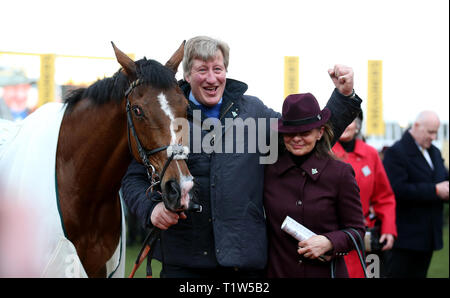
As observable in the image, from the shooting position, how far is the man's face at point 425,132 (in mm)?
5785

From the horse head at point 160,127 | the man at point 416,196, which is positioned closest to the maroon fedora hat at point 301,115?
the horse head at point 160,127

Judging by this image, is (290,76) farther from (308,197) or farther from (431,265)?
(308,197)

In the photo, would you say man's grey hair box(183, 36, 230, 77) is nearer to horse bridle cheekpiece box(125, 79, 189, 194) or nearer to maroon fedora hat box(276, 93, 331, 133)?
horse bridle cheekpiece box(125, 79, 189, 194)

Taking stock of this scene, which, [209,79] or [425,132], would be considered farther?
[425,132]

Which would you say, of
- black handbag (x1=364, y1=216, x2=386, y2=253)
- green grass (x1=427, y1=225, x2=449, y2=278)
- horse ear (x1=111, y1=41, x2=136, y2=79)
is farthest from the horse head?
green grass (x1=427, y1=225, x2=449, y2=278)

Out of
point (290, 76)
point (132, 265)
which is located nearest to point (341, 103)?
point (290, 76)

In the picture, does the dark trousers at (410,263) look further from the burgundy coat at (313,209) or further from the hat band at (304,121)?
the hat band at (304,121)

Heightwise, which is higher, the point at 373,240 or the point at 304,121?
the point at 304,121

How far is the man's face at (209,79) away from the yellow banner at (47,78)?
20.4 ft

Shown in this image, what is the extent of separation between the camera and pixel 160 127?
105 inches

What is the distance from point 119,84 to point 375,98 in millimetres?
6455

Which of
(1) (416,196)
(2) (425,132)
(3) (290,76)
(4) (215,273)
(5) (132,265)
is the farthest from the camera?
(5) (132,265)

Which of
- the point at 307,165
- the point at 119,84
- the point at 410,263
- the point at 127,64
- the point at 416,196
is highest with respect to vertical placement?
the point at 127,64
